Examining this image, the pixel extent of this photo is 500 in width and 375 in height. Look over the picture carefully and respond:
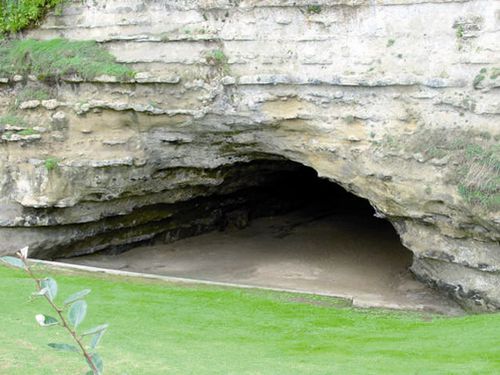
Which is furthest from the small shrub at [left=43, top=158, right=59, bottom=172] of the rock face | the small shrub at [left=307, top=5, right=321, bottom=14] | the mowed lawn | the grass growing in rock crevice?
the grass growing in rock crevice

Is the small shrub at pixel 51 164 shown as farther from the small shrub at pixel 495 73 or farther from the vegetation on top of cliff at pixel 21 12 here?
the small shrub at pixel 495 73

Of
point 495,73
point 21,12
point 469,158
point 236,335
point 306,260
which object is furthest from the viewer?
point 306,260

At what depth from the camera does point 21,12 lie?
48.7 feet

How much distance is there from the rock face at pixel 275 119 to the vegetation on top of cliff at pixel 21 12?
0.22 m

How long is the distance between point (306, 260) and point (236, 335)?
6.80 m

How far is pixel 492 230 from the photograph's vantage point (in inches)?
477

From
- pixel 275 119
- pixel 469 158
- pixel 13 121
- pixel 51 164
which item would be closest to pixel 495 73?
pixel 469 158

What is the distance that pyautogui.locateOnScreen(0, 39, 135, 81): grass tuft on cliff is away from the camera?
13953 millimetres

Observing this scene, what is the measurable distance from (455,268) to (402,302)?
1.08m

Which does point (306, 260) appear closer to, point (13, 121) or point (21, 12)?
point (13, 121)

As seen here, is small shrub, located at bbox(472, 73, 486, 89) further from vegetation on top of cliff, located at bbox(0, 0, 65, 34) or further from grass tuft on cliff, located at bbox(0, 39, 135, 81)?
vegetation on top of cliff, located at bbox(0, 0, 65, 34)

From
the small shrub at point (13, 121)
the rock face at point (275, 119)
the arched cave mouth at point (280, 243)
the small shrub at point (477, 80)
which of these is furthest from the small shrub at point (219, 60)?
the small shrub at point (477, 80)

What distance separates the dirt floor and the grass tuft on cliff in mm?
3607

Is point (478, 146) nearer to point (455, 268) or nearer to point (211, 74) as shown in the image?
point (455, 268)
